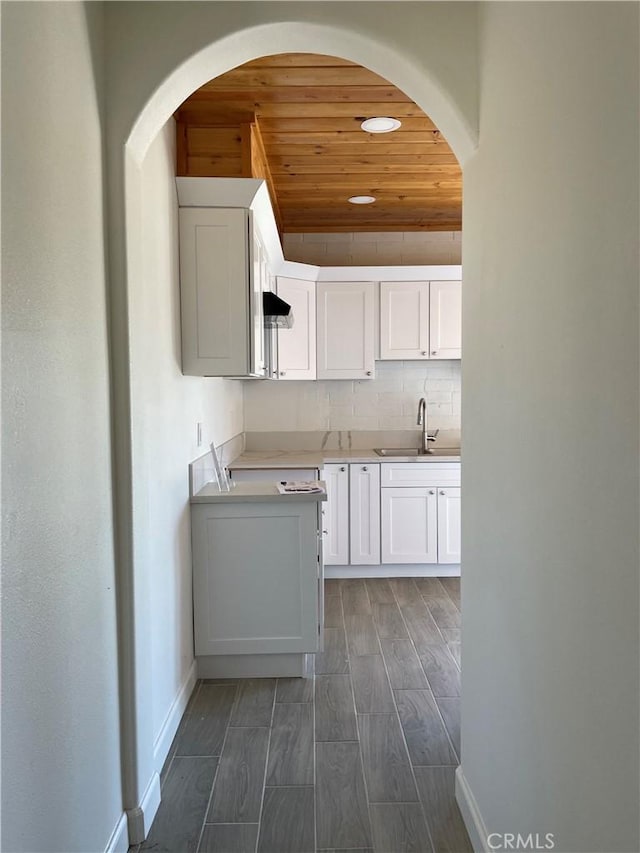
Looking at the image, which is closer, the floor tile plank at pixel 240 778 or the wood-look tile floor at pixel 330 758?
the wood-look tile floor at pixel 330 758

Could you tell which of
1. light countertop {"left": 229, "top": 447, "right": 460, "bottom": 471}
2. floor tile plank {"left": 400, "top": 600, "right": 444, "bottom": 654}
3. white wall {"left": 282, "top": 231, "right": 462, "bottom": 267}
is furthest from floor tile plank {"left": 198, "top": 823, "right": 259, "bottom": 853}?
white wall {"left": 282, "top": 231, "right": 462, "bottom": 267}

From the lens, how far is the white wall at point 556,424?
0.97m

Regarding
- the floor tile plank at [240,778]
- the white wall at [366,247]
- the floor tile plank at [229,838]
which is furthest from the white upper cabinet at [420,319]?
the floor tile plank at [229,838]

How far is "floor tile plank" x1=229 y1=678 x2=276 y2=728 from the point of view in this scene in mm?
2643

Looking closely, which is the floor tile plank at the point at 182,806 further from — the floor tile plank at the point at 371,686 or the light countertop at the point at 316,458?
the light countertop at the point at 316,458

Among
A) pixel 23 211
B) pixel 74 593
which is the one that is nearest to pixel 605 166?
pixel 23 211

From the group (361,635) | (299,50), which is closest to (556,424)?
(299,50)

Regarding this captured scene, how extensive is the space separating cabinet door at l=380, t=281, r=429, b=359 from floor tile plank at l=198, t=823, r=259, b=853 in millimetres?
3449

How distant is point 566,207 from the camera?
1.18 m

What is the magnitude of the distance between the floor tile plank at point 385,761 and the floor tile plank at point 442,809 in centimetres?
5

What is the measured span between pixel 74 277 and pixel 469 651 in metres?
1.56

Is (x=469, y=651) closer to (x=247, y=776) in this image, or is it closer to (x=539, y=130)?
(x=247, y=776)

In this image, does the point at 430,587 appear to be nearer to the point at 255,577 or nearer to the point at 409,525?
the point at 409,525

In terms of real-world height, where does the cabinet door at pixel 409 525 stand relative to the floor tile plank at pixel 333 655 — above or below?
above
